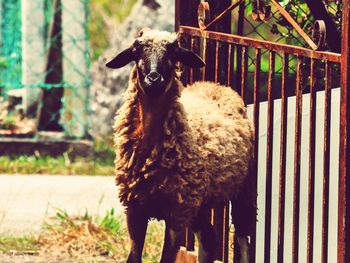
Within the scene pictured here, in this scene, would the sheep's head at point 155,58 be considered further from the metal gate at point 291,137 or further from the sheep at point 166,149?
the metal gate at point 291,137

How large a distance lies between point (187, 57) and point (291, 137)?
2.14 ft

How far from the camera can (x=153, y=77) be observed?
545 centimetres

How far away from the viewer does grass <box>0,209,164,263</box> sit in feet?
24.8

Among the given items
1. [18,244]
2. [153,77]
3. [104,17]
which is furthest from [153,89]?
[104,17]

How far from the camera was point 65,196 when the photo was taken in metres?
9.48

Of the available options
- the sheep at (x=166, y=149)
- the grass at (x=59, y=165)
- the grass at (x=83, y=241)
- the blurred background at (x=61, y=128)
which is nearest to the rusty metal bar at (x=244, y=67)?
the sheep at (x=166, y=149)

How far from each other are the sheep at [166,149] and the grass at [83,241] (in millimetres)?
1604

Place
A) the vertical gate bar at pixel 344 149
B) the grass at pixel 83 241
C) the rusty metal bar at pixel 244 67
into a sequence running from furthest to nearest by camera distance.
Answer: the grass at pixel 83 241, the rusty metal bar at pixel 244 67, the vertical gate bar at pixel 344 149

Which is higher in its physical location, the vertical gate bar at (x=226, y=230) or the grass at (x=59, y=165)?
the grass at (x=59, y=165)

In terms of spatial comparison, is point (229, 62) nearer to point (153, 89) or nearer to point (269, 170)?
point (269, 170)

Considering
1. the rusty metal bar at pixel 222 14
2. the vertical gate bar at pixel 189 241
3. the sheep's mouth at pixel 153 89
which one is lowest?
the vertical gate bar at pixel 189 241

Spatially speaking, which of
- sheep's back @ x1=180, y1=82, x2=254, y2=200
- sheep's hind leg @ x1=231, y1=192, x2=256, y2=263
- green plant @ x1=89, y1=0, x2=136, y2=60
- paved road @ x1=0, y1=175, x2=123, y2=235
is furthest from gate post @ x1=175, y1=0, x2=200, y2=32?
green plant @ x1=89, y1=0, x2=136, y2=60

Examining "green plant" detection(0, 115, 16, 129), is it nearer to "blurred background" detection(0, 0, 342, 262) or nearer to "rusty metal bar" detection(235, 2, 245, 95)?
"blurred background" detection(0, 0, 342, 262)

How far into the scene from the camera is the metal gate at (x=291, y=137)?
16.9 ft
